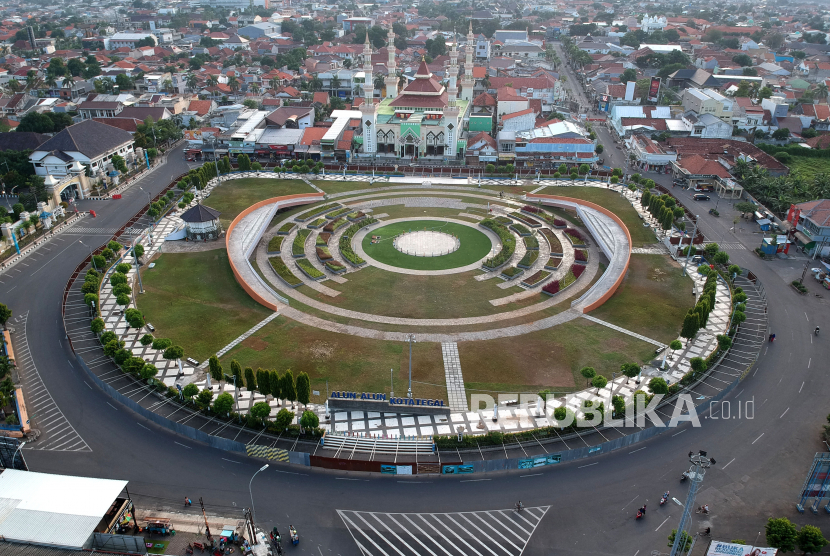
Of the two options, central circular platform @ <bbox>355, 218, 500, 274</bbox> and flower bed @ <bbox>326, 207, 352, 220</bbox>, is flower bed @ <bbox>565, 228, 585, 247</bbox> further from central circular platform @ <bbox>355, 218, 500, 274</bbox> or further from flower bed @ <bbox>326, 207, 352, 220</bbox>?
flower bed @ <bbox>326, 207, 352, 220</bbox>

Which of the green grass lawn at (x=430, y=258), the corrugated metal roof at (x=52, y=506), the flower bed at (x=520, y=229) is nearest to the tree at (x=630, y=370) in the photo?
the green grass lawn at (x=430, y=258)

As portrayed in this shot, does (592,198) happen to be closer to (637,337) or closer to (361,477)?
(637,337)

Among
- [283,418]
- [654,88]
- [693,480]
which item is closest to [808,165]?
[654,88]

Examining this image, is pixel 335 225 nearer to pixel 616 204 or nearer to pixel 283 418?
pixel 283 418

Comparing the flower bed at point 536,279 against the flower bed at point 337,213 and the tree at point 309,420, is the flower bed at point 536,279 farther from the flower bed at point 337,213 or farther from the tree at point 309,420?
the tree at point 309,420

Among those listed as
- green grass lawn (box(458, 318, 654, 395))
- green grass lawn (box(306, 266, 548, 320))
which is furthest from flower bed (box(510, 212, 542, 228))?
green grass lawn (box(458, 318, 654, 395))

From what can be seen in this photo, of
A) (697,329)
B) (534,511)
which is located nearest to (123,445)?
(534,511)
